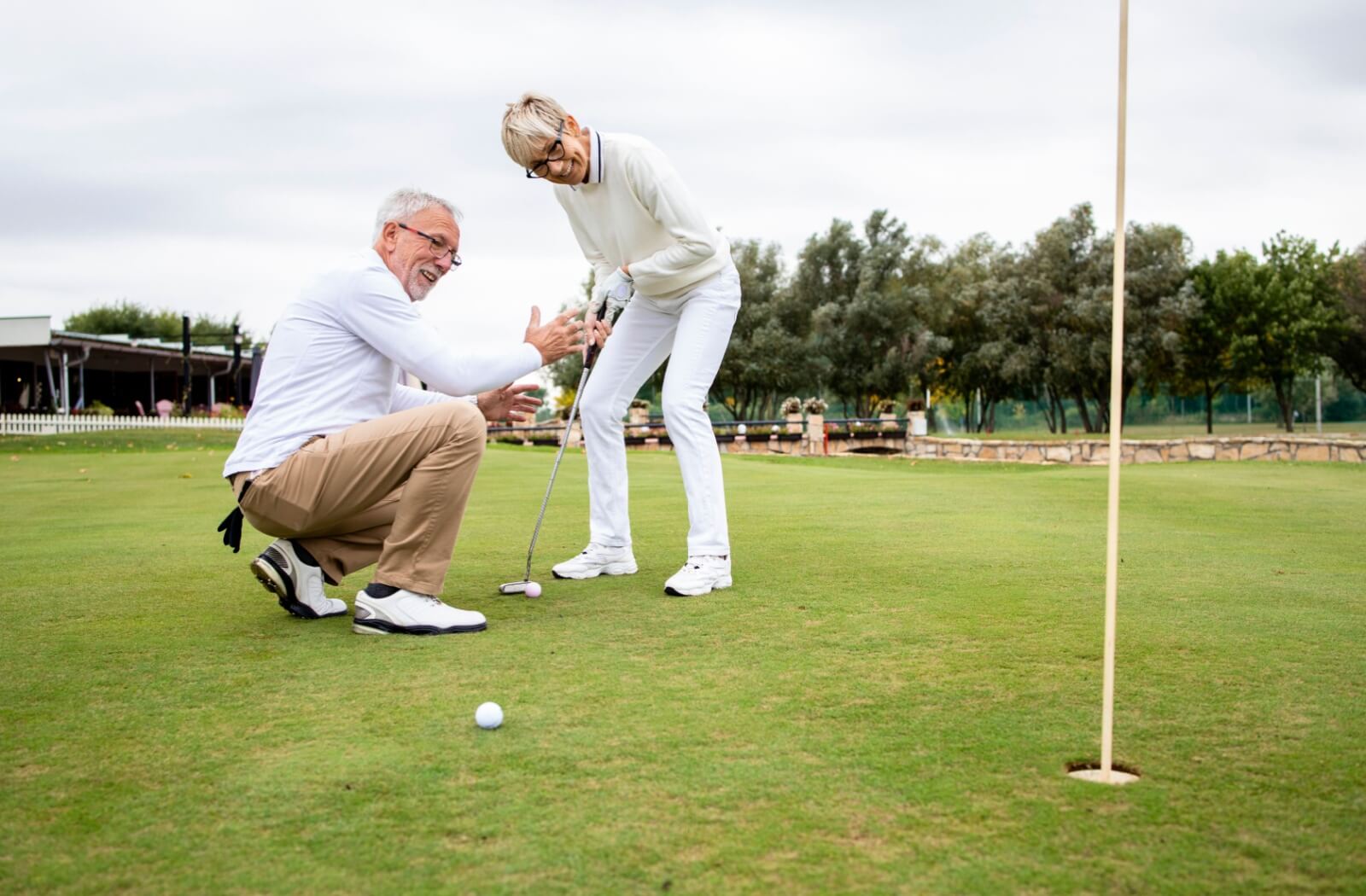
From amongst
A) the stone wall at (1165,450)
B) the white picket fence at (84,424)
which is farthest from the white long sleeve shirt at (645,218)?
the white picket fence at (84,424)

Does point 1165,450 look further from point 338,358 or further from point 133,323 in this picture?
point 133,323

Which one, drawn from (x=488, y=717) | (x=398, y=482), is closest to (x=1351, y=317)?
(x=398, y=482)

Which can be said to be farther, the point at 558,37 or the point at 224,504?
the point at 224,504

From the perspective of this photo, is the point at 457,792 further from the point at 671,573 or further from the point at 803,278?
the point at 803,278

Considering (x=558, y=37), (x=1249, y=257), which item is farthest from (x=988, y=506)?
(x=1249, y=257)

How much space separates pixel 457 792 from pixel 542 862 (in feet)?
1.30

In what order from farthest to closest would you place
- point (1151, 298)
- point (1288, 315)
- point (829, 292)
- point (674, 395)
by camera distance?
point (829, 292) < point (1151, 298) < point (1288, 315) < point (674, 395)

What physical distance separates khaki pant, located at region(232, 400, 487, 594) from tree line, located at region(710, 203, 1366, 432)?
40097mm

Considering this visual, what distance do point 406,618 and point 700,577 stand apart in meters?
1.27

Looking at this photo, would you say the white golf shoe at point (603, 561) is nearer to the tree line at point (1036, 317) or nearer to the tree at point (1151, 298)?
the tree line at point (1036, 317)

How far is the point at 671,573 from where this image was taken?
523cm

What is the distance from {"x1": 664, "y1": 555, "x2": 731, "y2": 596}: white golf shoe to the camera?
4457 millimetres

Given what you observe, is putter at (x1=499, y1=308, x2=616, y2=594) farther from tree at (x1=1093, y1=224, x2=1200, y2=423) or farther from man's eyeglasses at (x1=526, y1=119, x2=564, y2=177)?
tree at (x1=1093, y1=224, x2=1200, y2=423)

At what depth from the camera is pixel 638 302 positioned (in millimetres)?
5215
